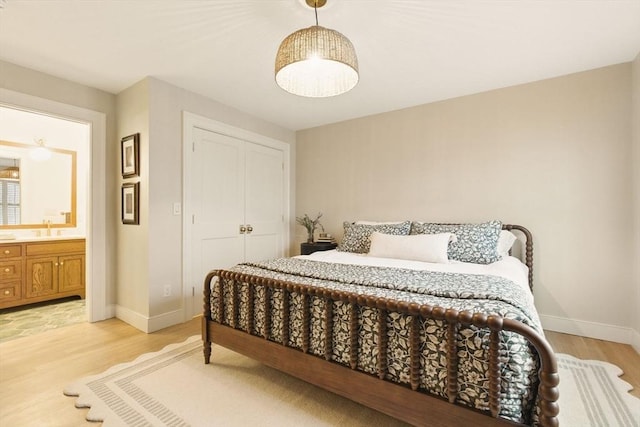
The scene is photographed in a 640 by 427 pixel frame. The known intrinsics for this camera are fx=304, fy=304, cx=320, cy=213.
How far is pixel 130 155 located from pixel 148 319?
61.1 inches

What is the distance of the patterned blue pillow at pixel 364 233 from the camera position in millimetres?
3137

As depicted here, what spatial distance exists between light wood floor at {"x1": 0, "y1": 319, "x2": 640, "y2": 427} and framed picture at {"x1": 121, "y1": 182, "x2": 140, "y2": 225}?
1022 mm

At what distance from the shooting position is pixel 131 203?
115 inches

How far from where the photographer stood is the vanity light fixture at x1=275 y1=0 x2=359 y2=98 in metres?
1.55

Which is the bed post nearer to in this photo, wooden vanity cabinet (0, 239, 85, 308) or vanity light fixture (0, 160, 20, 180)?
wooden vanity cabinet (0, 239, 85, 308)

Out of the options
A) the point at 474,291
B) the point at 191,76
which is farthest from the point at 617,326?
the point at 191,76

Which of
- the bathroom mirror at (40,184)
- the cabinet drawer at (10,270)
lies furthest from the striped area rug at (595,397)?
the bathroom mirror at (40,184)

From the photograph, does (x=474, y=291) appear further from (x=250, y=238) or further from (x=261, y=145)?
(x=261, y=145)

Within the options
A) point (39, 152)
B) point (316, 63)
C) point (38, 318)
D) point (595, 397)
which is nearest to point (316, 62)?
point (316, 63)

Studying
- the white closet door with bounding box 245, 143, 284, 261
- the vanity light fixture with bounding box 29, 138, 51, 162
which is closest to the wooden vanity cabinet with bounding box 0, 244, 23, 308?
the vanity light fixture with bounding box 29, 138, 51, 162

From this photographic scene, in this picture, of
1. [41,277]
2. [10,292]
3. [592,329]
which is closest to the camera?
[592,329]

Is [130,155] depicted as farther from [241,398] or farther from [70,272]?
[241,398]

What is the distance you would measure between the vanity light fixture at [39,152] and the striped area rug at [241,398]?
348cm

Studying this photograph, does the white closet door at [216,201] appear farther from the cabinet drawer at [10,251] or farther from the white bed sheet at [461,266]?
the cabinet drawer at [10,251]
